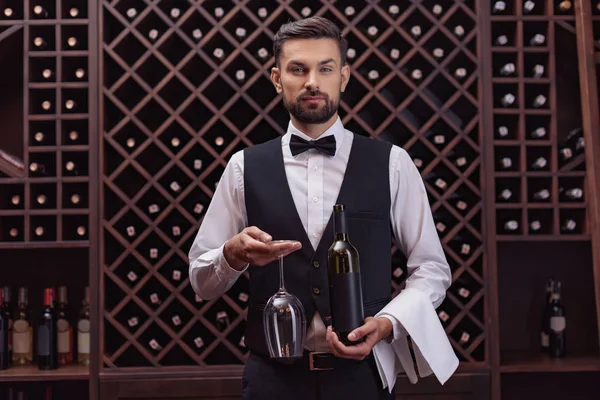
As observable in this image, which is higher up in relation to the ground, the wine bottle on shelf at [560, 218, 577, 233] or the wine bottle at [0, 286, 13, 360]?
the wine bottle on shelf at [560, 218, 577, 233]

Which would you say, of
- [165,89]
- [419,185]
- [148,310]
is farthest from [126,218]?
[419,185]

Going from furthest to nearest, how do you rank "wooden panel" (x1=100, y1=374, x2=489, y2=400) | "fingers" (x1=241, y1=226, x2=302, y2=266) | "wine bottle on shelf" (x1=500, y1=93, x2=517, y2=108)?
"wine bottle on shelf" (x1=500, y1=93, x2=517, y2=108) < "wooden panel" (x1=100, y1=374, x2=489, y2=400) < "fingers" (x1=241, y1=226, x2=302, y2=266)

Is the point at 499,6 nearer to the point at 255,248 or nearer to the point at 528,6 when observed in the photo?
the point at 528,6

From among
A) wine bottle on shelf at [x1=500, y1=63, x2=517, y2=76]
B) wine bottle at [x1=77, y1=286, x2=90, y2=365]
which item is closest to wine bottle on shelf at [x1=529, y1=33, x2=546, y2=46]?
wine bottle on shelf at [x1=500, y1=63, x2=517, y2=76]

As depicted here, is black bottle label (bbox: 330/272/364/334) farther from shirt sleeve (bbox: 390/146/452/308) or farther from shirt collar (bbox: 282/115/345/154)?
shirt collar (bbox: 282/115/345/154)

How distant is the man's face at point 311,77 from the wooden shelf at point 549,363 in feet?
4.87

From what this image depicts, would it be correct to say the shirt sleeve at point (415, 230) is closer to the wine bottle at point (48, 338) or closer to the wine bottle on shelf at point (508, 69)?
the wine bottle on shelf at point (508, 69)

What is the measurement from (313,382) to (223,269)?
28cm

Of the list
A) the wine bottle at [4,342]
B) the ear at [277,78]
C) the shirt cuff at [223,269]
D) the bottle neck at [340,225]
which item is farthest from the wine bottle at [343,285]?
the wine bottle at [4,342]

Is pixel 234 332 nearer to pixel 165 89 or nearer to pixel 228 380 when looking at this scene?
pixel 228 380

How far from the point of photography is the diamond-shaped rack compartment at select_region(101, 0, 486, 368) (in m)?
2.38

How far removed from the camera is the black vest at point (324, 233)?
1.29m

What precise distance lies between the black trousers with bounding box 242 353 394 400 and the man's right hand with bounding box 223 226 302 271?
247 mm

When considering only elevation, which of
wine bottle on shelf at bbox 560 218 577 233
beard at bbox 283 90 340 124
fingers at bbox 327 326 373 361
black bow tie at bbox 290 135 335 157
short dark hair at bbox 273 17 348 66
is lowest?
fingers at bbox 327 326 373 361
